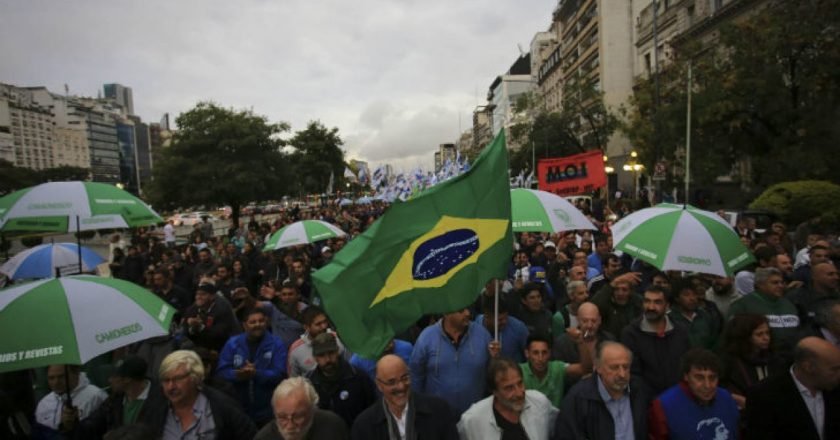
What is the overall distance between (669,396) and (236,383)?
3.31m

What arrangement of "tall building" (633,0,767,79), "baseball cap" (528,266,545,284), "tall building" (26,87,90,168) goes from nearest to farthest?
"baseball cap" (528,266,545,284)
"tall building" (633,0,767,79)
"tall building" (26,87,90,168)

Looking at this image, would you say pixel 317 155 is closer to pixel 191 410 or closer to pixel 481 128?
pixel 191 410

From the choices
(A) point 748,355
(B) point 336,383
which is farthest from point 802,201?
(B) point 336,383

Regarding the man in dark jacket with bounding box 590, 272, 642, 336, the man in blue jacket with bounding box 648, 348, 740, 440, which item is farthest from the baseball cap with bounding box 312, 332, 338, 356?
the man in dark jacket with bounding box 590, 272, 642, 336

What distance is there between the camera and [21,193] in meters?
5.85

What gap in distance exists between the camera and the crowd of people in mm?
3070

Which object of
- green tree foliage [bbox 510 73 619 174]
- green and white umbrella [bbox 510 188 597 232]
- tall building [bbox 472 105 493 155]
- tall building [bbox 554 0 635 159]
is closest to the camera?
green and white umbrella [bbox 510 188 597 232]

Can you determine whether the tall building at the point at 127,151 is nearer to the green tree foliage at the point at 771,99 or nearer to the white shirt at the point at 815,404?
the green tree foliage at the point at 771,99

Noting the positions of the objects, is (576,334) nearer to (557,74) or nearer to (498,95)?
(557,74)

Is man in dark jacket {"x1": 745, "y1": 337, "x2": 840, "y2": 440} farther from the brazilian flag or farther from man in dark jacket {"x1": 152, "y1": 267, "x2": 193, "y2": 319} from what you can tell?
man in dark jacket {"x1": 152, "y1": 267, "x2": 193, "y2": 319}

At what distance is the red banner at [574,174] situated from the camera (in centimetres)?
1078

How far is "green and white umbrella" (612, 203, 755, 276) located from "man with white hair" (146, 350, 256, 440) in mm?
3647

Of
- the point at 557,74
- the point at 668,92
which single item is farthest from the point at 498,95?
the point at 668,92

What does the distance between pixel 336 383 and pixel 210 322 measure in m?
2.42
